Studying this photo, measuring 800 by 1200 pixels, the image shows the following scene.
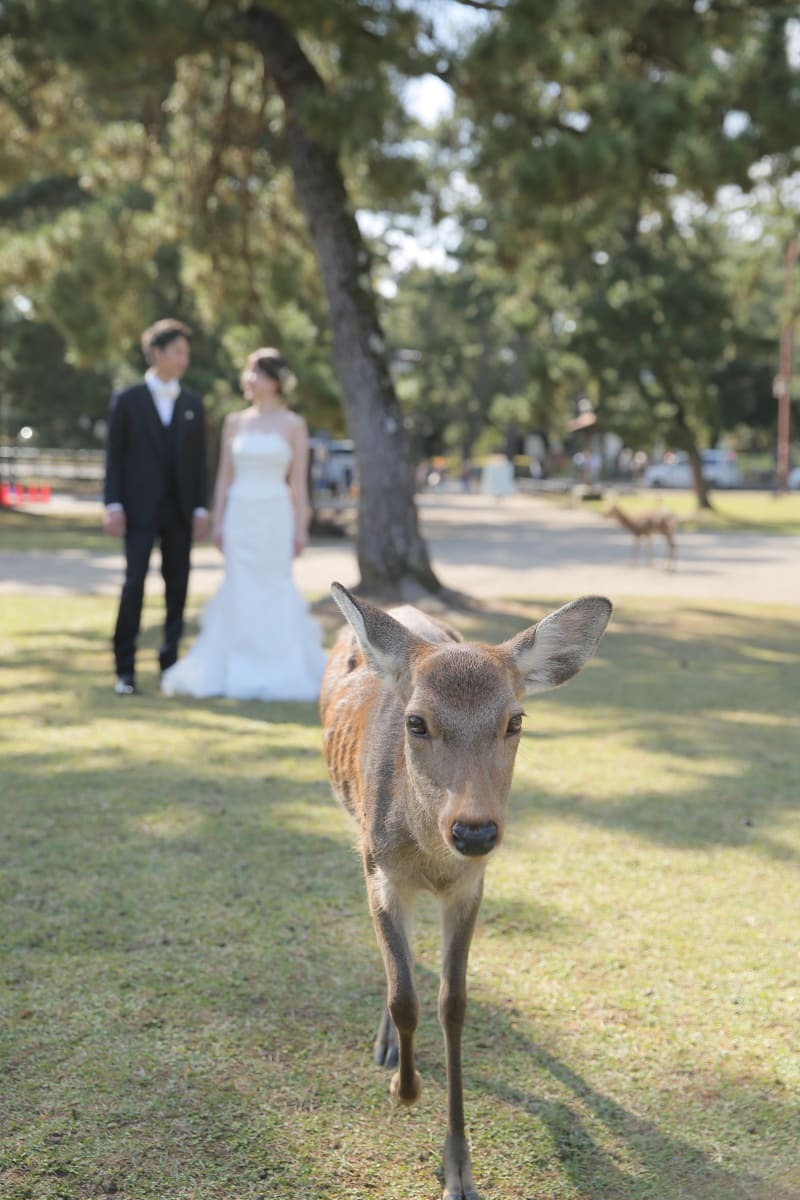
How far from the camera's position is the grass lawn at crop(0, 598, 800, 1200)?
3.27m

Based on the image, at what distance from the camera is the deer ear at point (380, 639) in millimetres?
3264

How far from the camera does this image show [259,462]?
936 cm

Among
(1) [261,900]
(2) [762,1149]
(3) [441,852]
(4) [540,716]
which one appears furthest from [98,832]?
(4) [540,716]

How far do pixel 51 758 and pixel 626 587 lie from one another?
37.3 ft

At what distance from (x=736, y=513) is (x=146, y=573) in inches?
1185

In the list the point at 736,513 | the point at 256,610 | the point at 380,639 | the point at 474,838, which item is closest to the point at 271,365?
the point at 256,610

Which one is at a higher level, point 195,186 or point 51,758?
point 195,186

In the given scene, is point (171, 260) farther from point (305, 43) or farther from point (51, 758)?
point (51, 758)

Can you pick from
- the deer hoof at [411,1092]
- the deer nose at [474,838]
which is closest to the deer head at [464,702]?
the deer nose at [474,838]

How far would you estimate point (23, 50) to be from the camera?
13.1 metres

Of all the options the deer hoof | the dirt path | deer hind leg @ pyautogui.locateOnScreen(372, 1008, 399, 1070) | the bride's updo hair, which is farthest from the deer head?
the dirt path

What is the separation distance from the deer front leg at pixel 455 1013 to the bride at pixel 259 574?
20.1 feet

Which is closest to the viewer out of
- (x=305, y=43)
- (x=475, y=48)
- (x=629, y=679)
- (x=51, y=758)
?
(x=51, y=758)

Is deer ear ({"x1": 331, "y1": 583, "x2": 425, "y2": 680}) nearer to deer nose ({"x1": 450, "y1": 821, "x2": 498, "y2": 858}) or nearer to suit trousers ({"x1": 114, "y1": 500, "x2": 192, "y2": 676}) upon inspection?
deer nose ({"x1": 450, "y1": 821, "x2": 498, "y2": 858})
